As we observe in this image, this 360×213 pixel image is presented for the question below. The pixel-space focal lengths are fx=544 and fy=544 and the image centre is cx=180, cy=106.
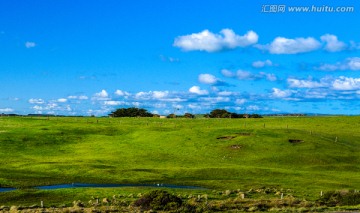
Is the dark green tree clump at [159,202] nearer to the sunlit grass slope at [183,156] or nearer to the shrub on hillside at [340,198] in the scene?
the shrub on hillside at [340,198]

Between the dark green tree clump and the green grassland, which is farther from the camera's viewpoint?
the green grassland

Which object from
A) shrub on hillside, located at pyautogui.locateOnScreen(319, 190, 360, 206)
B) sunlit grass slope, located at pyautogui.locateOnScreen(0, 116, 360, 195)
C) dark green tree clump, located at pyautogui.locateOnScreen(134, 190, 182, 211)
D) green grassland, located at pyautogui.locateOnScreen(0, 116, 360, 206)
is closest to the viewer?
dark green tree clump, located at pyautogui.locateOnScreen(134, 190, 182, 211)

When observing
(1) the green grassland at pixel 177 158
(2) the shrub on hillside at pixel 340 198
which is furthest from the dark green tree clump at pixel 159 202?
(2) the shrub on hillside at pixel 340 198

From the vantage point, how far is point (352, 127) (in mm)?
148750

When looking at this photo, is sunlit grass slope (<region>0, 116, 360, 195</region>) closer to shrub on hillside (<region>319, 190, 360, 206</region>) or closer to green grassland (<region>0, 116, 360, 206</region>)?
green grassland (<region>0, 116, 360, 206</region>)

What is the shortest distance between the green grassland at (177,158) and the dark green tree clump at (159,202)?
42.2 ft

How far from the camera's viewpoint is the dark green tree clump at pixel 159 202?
49.2m

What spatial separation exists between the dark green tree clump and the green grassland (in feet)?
42.2

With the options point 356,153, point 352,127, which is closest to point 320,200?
point 356,153

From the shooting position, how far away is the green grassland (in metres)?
76.4

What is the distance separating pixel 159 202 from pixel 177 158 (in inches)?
2153

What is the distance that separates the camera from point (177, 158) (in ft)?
344

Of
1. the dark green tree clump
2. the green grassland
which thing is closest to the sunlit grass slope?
the green grassland

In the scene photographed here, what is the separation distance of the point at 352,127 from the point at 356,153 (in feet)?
141
